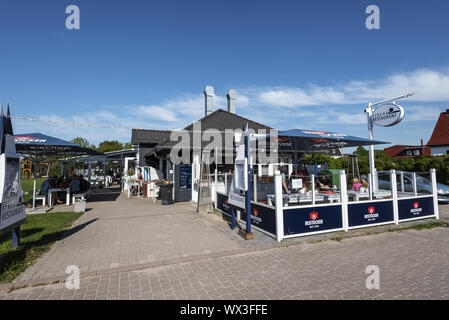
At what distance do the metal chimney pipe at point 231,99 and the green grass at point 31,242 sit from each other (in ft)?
53.2

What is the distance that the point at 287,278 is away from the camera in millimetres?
3506

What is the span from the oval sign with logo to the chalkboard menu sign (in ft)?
27.3

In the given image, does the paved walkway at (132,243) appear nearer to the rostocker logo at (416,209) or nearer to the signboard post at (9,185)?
the signboard post at (9,185)

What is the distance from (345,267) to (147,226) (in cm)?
510

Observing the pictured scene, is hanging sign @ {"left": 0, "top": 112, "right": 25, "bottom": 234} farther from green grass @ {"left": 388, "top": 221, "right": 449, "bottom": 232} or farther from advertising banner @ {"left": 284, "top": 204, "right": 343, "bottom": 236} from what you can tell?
green grass @ {"left": 388, "top": 221, "right": 449, "bottom": 232}

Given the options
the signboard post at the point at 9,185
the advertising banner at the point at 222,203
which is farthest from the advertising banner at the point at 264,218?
the signboard post at the point at 9,185

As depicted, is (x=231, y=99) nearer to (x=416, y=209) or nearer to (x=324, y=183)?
(x=324, y=183)

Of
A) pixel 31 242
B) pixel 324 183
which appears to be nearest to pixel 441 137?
pixel 324 183

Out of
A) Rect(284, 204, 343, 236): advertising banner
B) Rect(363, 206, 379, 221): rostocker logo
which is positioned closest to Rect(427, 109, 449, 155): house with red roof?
Rect(363, 206, 379, 221): rostocker logo

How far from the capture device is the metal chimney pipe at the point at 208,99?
20.3 m
